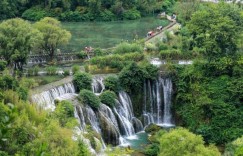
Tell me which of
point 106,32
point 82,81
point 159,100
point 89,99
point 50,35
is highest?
point 50,35

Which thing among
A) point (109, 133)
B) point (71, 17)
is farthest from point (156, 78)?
point (71, 17)

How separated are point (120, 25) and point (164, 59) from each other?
1086 inches

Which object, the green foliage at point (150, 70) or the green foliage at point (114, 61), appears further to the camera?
the green foliage at point (114, 61)

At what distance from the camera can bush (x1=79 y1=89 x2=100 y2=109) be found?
26.8m

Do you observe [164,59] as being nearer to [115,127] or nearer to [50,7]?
[115,127]

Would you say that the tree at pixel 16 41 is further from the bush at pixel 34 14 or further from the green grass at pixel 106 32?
the bush at pixel 34 14

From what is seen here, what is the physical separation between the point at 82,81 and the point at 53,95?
2.57m

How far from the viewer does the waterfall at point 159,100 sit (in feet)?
101

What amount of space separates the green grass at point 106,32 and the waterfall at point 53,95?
14.0m

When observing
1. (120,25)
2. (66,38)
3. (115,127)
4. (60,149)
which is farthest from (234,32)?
(120,25)

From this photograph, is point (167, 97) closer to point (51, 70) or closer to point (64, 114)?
point (51, 70)

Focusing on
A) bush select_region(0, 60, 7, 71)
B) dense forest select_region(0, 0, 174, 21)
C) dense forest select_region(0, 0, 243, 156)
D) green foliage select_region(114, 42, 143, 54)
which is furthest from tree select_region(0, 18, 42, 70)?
dense forest select_region(0, 0, 174, 21)

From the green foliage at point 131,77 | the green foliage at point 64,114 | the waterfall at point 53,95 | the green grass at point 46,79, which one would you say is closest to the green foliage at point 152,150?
the green foliage at point 64,114

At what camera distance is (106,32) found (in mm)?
54406
